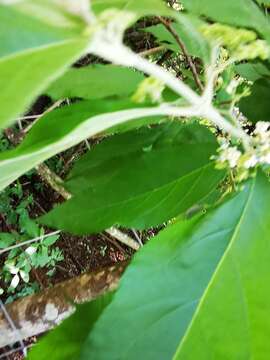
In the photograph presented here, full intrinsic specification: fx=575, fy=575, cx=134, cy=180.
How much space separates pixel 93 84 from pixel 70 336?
24 cm

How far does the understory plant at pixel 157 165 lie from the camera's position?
312 mm

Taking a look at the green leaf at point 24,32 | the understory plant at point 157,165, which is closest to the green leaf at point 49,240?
the understory plant at point 157,165

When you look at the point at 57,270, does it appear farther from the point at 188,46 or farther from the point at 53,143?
the point at 53,143

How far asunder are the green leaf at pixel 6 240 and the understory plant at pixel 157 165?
109 centimetres

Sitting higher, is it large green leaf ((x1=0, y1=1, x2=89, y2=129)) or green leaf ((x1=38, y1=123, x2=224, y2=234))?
large green leaf ((x1=0, y1=1, x2=89, y2=129))

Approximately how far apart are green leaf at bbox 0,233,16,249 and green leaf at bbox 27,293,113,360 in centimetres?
121

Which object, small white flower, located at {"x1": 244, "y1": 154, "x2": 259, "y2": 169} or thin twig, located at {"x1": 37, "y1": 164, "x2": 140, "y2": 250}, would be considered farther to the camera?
thin twig, located at {"x1": 37, "y1": 164, "x2": 140, "y2": 250}

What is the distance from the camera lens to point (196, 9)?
50cm

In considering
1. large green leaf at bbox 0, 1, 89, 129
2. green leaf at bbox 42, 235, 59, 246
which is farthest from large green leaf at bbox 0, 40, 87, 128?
green leaf at bbox 42, 235, 59, 246

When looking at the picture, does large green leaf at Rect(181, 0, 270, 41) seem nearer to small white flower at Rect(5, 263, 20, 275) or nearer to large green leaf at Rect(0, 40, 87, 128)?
large green leaf at Rect(0, 40, 87, 128)

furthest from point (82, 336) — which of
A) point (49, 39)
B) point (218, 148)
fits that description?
point (49, 39)

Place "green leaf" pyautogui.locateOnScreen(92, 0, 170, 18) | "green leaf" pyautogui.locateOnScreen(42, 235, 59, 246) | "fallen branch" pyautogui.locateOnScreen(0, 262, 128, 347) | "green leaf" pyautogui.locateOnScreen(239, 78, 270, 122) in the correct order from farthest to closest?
"green leaf" pyautogui.locateOnScreen(42, 235, 59, 246), "fallen branch" pyautogui.locateOnScreen(0, 262, 128, 347), "green leaf" pyautogui.locateOnScreen(239, 78, 270, 122), "green leaf" pyautogui.locateOnScreen(92, 0, 170, 18)

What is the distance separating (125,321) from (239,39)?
0.79ft

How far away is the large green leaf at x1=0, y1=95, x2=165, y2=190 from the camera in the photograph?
1.16 feet
